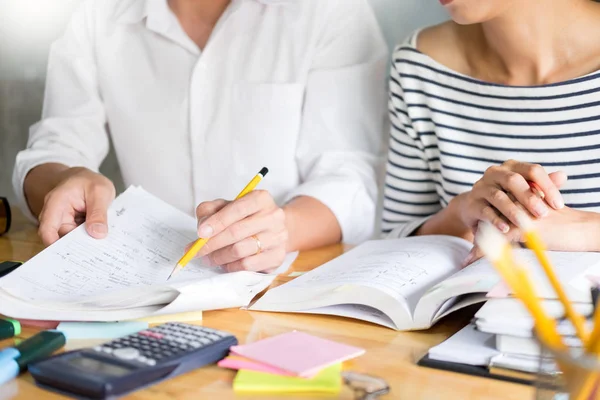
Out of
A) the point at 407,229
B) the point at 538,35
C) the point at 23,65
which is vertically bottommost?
the point at 407,229

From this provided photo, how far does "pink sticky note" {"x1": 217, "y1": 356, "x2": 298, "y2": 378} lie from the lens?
67cm

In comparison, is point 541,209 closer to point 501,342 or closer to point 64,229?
point 501,342

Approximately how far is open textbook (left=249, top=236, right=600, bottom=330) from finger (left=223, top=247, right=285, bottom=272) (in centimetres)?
6

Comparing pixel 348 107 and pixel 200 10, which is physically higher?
pixel 200 10

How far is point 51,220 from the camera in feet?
3.49

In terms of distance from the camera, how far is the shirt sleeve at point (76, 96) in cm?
146

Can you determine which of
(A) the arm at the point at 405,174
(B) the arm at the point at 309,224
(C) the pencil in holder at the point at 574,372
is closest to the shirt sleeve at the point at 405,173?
(A) the arm at the point at 405,174

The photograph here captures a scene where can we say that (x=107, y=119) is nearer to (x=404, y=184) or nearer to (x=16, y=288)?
(x=404, y=184)

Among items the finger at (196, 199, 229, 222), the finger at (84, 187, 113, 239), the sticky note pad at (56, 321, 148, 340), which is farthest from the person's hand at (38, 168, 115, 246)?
the sticky note pad at (56, 321, 148, 340)

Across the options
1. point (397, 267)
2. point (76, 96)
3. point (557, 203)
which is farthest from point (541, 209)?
point (76, 96)

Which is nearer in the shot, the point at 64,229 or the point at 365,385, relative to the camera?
the point at 365,385

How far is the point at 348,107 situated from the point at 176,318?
2.19 ft

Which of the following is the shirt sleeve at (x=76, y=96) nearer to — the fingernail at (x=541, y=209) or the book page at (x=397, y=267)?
the book page at (x=397, y=267)

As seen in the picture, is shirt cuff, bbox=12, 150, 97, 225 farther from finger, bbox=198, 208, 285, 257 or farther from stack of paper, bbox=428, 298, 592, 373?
stack of paper, bbox=428, 298, 592, 373
